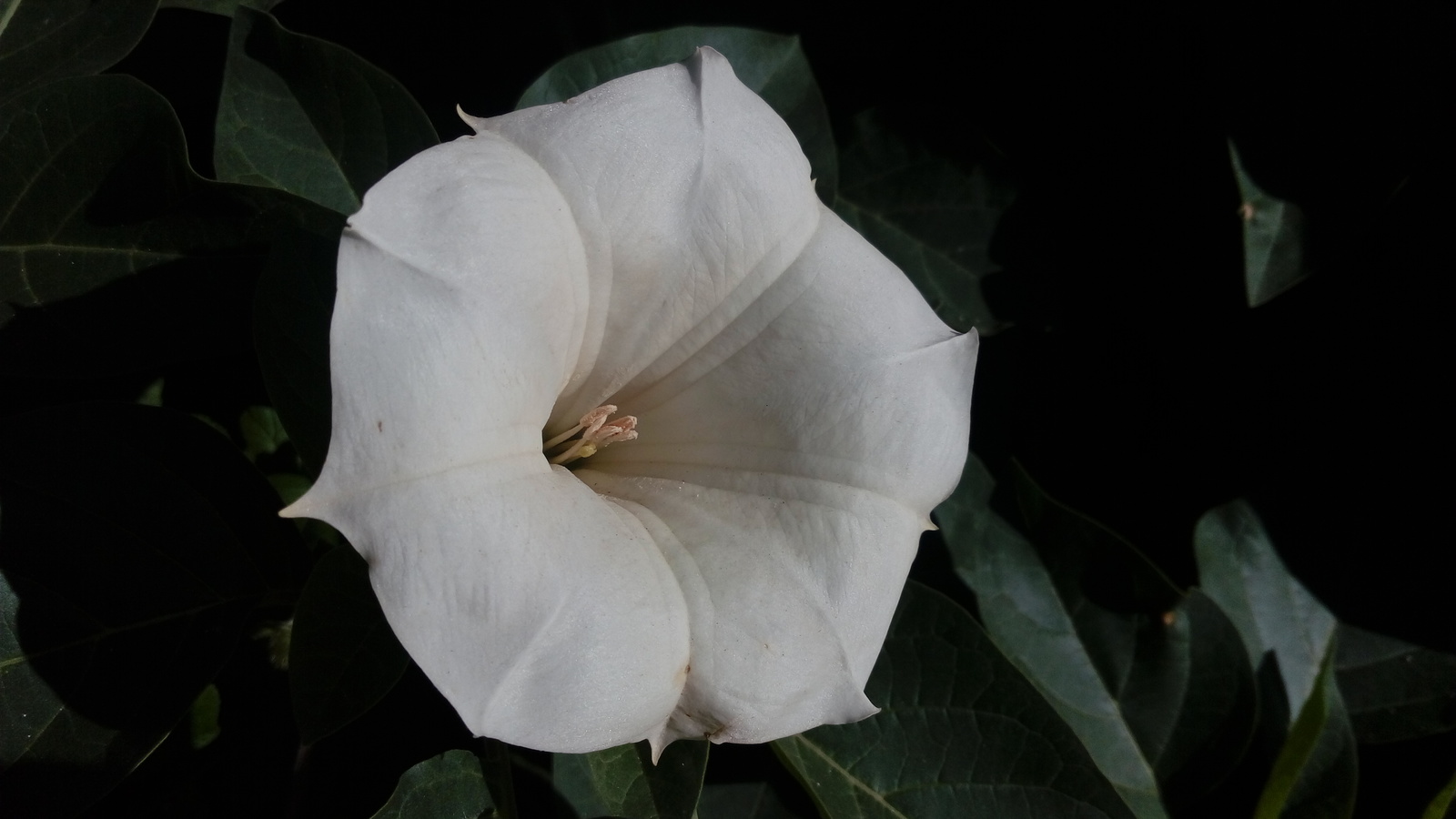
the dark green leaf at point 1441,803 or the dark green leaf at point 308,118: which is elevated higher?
the dark green leaf at point 308,118

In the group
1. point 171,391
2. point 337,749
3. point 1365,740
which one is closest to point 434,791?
point 337,749

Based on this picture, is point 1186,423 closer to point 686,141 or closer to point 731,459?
point 731,459

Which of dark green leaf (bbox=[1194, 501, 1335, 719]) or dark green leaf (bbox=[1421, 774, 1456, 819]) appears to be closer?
dark green leaf (bbox=[1421, 774, 1456, 819])

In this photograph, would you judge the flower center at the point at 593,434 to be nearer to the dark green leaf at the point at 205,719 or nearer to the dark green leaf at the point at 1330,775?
the dark green leaf at the point at 205,719

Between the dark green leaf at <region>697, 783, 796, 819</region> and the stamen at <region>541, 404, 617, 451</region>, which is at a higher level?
the stamen at <region>541, 404, 617, 451</region>

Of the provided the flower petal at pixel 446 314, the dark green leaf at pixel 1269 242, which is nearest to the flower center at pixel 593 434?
the flower petal at pixel 446 314

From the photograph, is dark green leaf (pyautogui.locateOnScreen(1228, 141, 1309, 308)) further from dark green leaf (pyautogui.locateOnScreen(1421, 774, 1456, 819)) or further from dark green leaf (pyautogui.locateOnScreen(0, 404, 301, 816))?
dark green leaf (pyautogui.locateOnScreen(0, 404, 301, 816))

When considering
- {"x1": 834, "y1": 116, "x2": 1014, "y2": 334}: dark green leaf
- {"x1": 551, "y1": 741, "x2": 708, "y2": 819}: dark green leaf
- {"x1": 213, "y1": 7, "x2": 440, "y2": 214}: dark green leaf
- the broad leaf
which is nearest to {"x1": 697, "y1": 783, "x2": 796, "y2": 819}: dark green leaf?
{"x1": 551, "y1": 741, "x2": 708, "y2": 819}: dark green leaf
